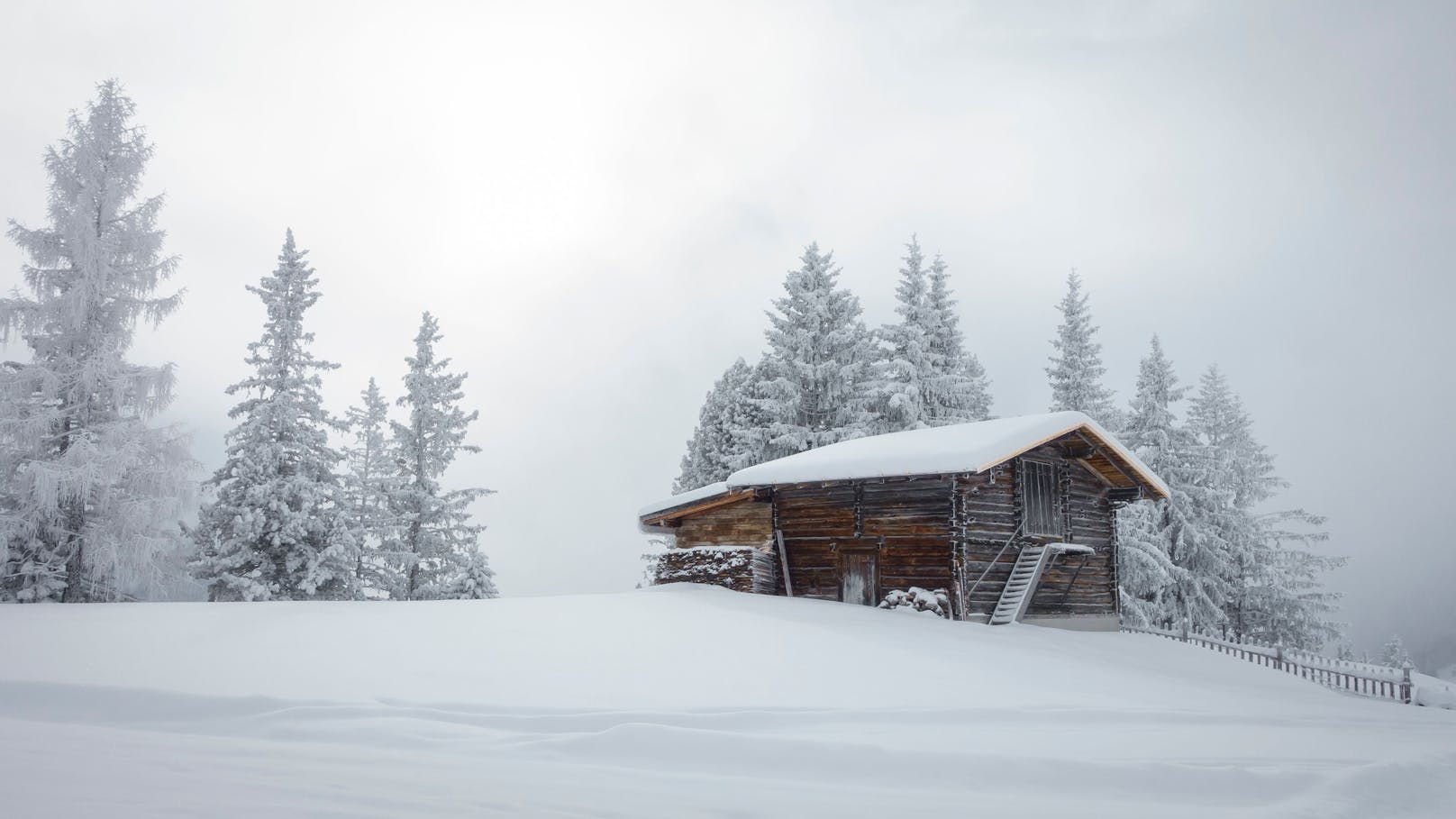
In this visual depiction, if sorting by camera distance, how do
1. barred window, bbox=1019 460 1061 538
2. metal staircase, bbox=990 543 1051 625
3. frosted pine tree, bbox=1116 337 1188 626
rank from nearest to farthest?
metal staircase, bbox=990 543 1051 625 → barred window, bbox=1019 460 1061 538 → frosted pine tree, bbox=1116 337 1188 626

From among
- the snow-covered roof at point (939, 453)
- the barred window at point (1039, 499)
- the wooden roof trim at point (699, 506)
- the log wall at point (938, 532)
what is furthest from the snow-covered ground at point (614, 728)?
the wooden roof trim at point (699, 506)

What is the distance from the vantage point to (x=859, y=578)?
23359 millimetres

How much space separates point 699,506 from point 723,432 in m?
14.4

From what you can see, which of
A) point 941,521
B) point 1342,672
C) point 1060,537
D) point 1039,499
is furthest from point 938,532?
point 1342,672

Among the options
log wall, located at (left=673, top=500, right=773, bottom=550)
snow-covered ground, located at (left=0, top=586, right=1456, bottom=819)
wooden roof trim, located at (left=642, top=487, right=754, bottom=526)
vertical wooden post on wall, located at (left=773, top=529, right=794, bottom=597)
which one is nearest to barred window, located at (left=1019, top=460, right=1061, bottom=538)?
vertical wooden post on wall, located at (left=773, top=529, right=794, bottom=597)

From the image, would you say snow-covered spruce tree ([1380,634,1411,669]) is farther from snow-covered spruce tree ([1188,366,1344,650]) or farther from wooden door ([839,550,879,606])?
wooden door ([839,550,879,606])

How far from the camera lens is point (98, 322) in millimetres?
19109

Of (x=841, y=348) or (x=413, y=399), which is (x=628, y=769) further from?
(x=841, y=348)

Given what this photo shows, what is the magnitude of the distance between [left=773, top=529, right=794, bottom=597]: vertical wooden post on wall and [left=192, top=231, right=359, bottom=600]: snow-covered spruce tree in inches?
509

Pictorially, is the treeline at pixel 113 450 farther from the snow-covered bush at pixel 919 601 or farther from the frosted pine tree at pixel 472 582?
the snow-covered bush at pixel 919 601

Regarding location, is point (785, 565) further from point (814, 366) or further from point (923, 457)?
point (814, 366)

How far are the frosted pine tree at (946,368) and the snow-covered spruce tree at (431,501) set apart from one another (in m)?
19.4

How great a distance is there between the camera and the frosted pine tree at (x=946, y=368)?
117 feet

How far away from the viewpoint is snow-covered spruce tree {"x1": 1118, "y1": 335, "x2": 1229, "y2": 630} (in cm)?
3278
